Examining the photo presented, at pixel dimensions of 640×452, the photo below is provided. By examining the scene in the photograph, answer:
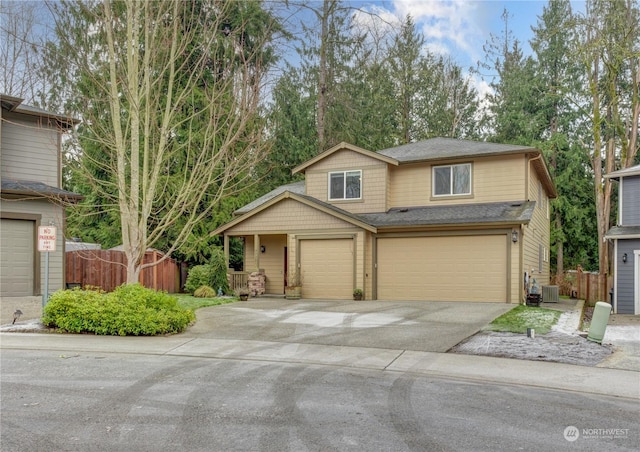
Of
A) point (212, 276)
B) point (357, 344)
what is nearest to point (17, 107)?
point (212, 276)

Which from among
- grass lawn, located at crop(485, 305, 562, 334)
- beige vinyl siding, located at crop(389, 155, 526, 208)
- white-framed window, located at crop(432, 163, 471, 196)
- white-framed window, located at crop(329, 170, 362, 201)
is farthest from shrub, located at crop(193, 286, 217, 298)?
grass lawn, located at crop(485, 305, 562, 334)

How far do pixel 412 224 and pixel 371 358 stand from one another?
30.7 ft

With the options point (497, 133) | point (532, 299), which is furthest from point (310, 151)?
point (532, 299)

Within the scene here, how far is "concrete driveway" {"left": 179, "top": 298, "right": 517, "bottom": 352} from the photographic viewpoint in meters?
9.34

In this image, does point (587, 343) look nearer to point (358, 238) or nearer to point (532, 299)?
point (532, 299)

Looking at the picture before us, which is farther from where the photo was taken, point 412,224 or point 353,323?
point 412,224

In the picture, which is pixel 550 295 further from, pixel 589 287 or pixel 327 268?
pixel 327 268

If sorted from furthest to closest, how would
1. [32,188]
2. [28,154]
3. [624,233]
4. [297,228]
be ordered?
[297,228] < [624,233] < [28,154] < [32,188]

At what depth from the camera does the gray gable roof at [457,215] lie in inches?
621

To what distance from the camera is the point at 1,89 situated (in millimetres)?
22391

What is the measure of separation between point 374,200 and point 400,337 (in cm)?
992

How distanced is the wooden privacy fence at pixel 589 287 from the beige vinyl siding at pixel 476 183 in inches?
Result: 243

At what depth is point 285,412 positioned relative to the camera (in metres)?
5.10

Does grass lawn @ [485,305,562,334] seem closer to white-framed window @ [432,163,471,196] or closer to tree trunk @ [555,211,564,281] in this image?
white-framed window @ [432,163,471,196]
